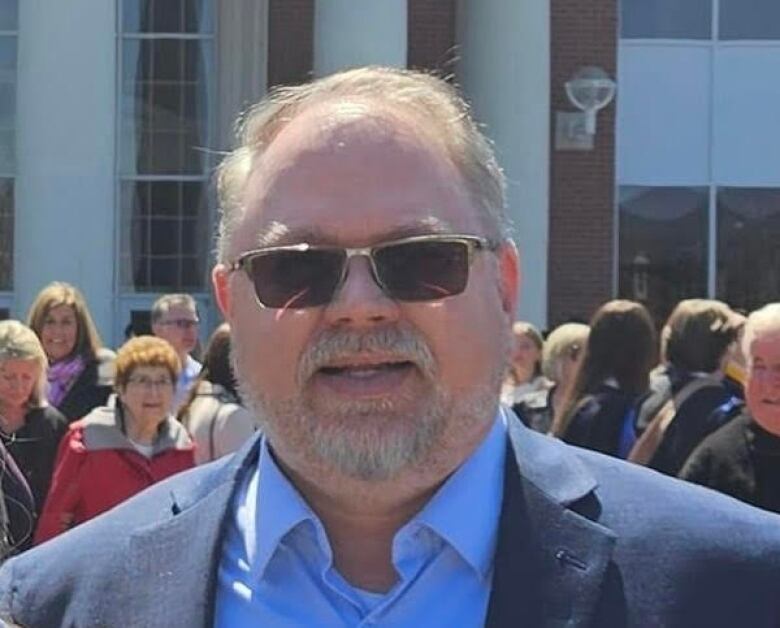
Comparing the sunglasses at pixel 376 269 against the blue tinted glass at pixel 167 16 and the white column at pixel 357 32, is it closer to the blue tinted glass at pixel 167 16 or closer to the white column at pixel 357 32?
the white column at pixel 357 32

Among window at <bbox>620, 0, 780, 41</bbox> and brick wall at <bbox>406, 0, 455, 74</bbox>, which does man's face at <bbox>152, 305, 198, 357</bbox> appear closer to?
brick wall at <bbox>406, 0, 455, 74</bbox>

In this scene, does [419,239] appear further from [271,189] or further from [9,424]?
[9,424]

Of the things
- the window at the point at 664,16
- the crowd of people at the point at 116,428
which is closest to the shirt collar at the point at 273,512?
the crowd of people at the point at 116,428

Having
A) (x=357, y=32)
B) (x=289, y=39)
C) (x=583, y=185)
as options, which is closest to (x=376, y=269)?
(x=357, y=32)

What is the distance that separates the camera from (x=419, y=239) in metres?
1.93

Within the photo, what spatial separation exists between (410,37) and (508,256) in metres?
13.7

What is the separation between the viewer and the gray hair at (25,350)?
627cm

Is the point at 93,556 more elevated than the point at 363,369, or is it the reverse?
the point at 363,369

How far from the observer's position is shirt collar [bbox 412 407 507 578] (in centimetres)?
194

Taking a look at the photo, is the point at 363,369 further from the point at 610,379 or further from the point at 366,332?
the point at 610,379


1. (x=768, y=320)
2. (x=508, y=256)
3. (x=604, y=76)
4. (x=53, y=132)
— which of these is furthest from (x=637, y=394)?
(x=604, y=76)

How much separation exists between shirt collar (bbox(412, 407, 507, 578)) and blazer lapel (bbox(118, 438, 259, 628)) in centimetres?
25

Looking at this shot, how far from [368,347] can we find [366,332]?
0.06 feet

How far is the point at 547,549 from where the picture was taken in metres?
1.95
